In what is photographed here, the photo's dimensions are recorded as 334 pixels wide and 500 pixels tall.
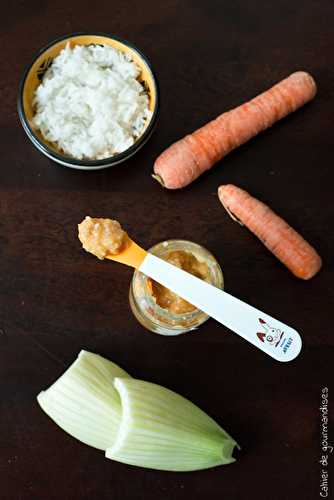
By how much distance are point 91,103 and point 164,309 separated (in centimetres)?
49

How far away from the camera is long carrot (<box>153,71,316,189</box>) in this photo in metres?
1.38

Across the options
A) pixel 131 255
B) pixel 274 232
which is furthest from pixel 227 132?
pixel 131 255

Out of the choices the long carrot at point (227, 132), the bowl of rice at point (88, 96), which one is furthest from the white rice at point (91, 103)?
the long carrot at point (227, 132)

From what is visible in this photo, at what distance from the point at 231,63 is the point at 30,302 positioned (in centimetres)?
73

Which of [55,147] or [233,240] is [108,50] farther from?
[233,240]

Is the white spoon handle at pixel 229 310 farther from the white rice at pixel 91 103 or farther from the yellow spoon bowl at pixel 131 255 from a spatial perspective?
the white rice at pixel 91 103

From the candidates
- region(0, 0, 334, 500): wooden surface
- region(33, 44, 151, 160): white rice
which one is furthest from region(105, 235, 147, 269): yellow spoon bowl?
region(33, 44, 151, 160): white rice

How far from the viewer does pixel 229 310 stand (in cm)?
121

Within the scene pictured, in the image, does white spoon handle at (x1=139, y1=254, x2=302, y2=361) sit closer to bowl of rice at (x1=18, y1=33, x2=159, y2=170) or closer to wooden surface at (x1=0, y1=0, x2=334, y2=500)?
wooden surface at (x1=0, y1=0, x2=334, y2=500)

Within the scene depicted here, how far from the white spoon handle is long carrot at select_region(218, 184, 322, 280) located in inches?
7.0

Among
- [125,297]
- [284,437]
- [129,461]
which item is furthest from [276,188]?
[129,461]

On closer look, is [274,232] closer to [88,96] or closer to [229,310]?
[229,310]

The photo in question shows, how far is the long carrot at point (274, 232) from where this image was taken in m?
1.36

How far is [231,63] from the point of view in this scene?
1.48 metres
